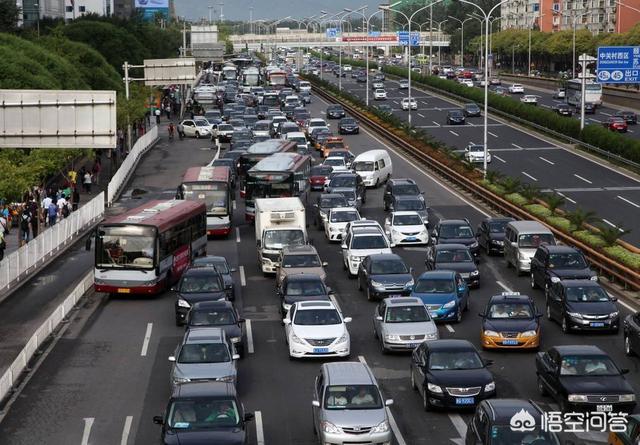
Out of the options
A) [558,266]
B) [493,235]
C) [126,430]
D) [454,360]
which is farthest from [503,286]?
[126,430]

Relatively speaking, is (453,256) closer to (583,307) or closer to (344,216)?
(583,307)

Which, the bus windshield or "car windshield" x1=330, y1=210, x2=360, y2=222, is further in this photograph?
"car windshield" x1=330, y1=210, x2=360, y2=222

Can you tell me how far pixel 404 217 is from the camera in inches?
1882

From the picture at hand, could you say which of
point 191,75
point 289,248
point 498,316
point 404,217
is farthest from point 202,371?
point 191,75

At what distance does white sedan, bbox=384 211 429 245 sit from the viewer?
47.3 metres

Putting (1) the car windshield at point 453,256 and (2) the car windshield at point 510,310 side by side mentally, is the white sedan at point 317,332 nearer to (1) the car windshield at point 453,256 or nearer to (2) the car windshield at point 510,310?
(2) the car windshield at point 510,310

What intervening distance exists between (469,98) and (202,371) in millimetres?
96416

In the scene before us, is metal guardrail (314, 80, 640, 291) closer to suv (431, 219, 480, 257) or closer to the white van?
suv (431, 219, 480, 257)

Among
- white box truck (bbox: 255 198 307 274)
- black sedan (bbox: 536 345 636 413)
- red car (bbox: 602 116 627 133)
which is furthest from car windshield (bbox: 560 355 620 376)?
red car (bbox: 602 116 627 133)

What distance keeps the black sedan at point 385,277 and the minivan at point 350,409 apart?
1293cm

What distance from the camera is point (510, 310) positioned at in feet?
102

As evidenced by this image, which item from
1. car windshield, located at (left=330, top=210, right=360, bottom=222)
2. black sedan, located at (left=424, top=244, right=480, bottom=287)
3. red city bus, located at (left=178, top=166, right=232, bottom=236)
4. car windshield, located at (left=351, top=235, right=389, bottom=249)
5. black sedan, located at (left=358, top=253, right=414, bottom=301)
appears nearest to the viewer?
black sedan, located at (left=358, top=253, right=414, bottom=301)

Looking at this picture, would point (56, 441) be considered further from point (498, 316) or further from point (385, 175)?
point (385, 175)

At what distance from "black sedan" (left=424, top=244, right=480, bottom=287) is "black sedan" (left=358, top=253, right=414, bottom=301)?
165 centimetres
